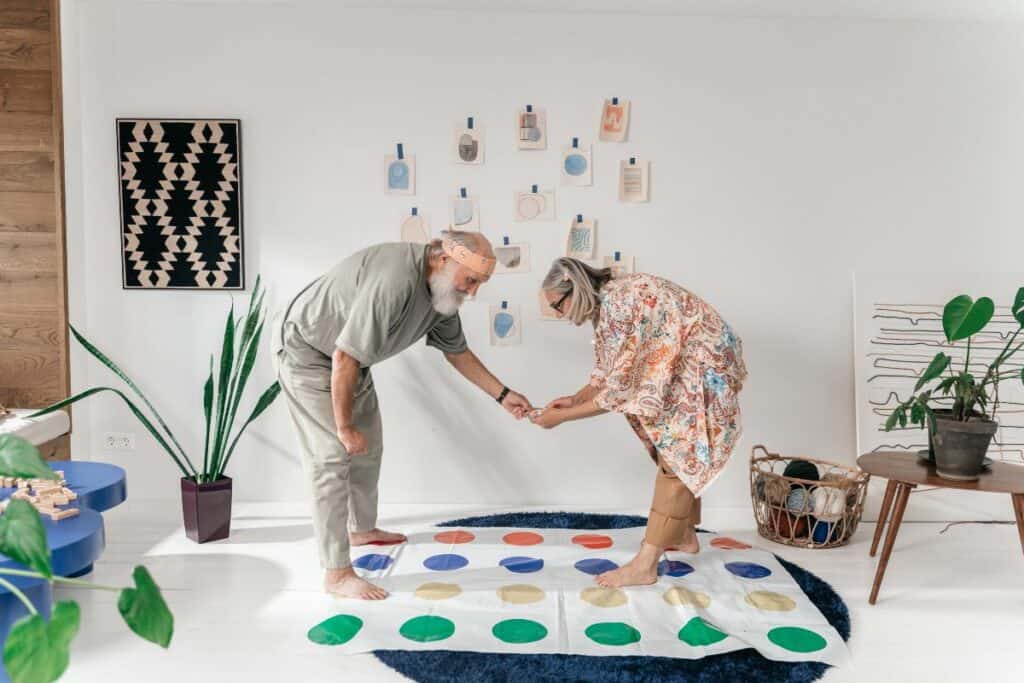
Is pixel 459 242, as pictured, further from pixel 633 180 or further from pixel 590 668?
pixel 590 668

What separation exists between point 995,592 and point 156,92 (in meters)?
3.98

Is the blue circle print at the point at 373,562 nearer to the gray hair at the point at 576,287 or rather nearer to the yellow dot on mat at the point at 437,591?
the yellow dot on mat at the point at 437,591

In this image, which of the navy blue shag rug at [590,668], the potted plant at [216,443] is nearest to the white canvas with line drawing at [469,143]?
the potted plant at [216,443]

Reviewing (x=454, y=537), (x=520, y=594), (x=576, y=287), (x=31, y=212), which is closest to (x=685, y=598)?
(x=520, y=594)

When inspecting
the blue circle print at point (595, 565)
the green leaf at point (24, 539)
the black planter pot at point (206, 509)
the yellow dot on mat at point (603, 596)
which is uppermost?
the green leaf at point (24, 539)

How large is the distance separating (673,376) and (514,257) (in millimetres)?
1180

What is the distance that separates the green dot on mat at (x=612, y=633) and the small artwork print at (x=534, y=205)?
1853 mm

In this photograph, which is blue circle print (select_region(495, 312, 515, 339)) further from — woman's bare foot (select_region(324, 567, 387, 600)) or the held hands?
woman's bare foot (select_region(324, 567, 387, 600))

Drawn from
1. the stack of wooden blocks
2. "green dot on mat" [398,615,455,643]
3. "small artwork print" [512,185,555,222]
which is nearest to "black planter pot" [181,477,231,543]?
the stack of wooden blocks

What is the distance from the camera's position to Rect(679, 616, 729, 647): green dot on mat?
236cm

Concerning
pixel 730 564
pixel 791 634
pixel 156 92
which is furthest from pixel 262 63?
pixel 791 634

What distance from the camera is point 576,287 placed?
2.73m

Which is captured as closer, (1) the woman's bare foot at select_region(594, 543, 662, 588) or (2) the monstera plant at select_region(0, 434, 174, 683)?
(2) the monstera plant at select_region(0, 434, 174, 683)

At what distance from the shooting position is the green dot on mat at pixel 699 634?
7.73ft
